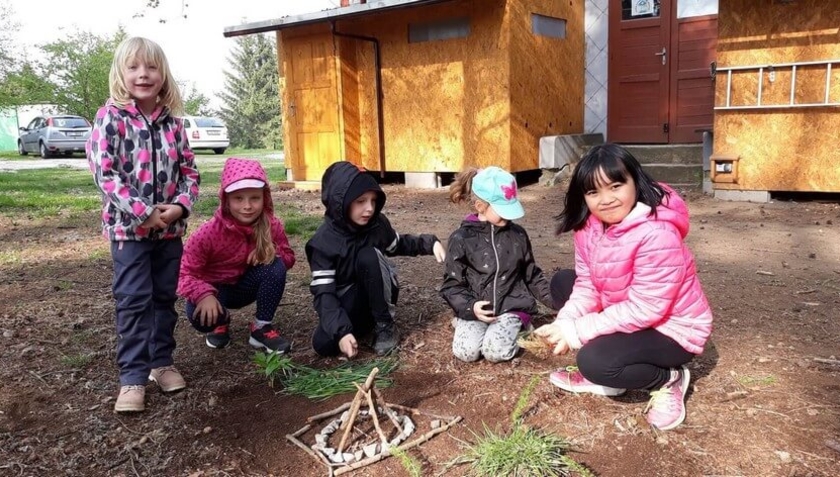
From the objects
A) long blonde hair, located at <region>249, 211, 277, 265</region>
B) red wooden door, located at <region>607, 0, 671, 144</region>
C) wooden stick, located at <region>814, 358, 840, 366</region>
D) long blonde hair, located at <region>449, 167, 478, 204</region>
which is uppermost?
red wooden door, located at <region>607, 0, 671, 144</region>

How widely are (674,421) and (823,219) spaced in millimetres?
5558

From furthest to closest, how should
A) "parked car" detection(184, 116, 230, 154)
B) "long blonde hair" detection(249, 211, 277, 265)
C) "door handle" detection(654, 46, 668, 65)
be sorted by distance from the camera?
"parked car" detection(184, 116, 230, 154) < "door handle" detection(654, 46, 668, 65) < "long blonde hair" detection(249, 211, 277, 265)

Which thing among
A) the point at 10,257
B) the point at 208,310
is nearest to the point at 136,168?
the point at 208,310

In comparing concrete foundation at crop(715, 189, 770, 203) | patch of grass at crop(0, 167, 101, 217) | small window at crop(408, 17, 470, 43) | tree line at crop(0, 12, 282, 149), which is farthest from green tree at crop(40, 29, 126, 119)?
concrete foundation at crop(715, 189, 770, 203)

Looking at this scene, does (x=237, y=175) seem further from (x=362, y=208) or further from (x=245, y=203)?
(x=362, y=208)

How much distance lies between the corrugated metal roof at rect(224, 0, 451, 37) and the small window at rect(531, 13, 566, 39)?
5.77 feet

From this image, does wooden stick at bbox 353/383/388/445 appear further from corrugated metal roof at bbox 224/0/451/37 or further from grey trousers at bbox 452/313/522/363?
corrugated metal roof at bbox 224/0/451/37

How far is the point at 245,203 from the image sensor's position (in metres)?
3.32

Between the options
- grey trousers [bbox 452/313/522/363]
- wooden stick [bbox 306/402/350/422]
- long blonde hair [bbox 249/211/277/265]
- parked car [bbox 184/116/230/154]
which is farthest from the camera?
parked car [bbox 184/116/230/154]

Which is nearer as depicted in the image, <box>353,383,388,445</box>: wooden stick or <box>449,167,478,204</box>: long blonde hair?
<box>353,383,388,445</box>: wooden stick

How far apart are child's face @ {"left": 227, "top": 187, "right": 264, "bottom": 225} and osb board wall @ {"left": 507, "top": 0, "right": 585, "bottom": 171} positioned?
701 centimetres

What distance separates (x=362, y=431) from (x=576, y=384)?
3.08 feet

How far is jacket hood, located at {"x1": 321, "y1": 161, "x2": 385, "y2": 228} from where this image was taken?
3.23 meters

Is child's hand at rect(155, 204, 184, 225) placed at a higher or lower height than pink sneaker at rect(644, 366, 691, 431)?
higher
